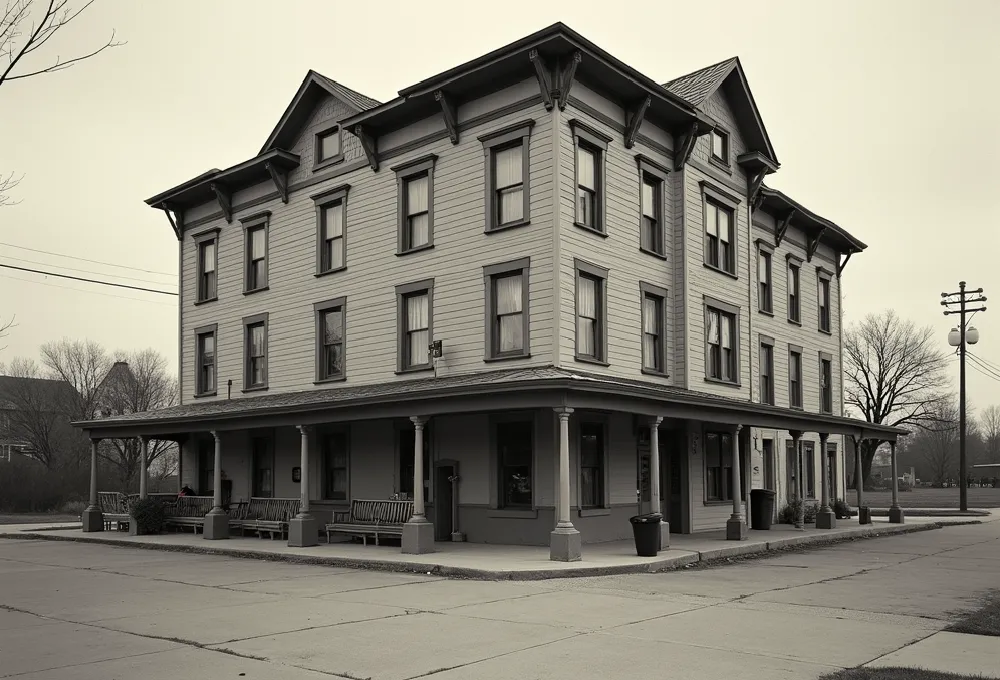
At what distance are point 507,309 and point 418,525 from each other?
208 inches

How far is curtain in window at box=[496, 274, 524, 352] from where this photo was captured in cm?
2128

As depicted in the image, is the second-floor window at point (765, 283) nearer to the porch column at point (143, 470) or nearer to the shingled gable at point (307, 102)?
the shingled gable at point (307, 102)

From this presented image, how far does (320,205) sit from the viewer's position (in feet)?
87.5

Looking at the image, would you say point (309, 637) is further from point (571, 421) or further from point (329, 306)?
point (329, 306)

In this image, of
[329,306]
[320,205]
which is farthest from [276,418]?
[320,205]

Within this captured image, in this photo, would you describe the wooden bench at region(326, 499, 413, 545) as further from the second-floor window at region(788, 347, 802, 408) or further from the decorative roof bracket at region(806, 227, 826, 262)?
the decorative roof bracket at region(806, 227, 826, 262)

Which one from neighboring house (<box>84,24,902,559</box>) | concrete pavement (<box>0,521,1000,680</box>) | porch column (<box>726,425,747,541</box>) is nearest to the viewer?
concrete pavement (<box>0,521,1000,680</box>)

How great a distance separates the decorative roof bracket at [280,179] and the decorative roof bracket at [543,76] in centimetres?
1011

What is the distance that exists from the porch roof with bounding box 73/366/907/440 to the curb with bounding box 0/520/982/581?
3.08 m

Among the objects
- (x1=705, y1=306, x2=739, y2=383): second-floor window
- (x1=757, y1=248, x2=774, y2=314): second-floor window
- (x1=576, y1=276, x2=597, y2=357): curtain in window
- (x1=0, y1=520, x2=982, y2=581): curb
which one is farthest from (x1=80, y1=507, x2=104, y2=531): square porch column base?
(x1=757, y1=248, x2=774, y2=314): second-floor window

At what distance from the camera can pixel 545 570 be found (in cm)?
1630

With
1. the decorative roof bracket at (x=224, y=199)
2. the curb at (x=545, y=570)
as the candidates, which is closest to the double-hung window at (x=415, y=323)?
the curb at (x=545, y=570)

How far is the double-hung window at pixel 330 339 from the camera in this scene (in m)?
26.0

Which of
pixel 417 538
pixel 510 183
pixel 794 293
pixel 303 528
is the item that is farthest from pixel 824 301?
pixel 303 528
